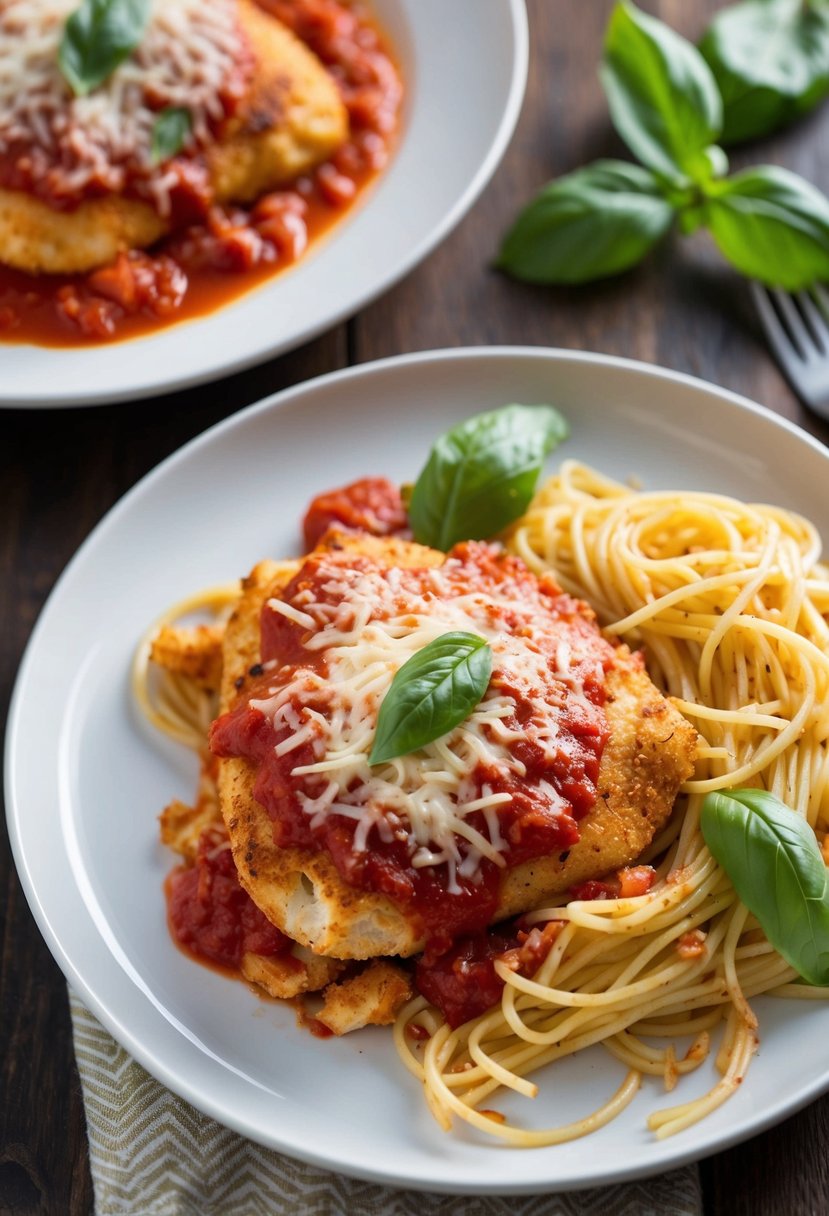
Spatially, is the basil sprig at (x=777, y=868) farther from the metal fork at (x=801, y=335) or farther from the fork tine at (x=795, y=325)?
the fork tine at (x=795, y=325)

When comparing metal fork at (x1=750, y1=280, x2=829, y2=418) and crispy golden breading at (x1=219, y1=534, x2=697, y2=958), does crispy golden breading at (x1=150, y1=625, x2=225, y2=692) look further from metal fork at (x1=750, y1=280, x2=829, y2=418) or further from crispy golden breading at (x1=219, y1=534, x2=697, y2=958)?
metal fork at (x1=750, y1=280, x2=829, y2=418)

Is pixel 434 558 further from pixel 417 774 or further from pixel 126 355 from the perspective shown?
pixel 126 355

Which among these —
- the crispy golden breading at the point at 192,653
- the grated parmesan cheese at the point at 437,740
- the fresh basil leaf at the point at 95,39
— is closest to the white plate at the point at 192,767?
the crispy golden breading at the point at 192,653

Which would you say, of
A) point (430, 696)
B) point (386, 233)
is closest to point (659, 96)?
point (386, 233)

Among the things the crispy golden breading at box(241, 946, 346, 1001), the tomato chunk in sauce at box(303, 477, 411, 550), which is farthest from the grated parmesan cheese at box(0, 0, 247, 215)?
the crispy golden breading at box(241, 946, 346, 1001)

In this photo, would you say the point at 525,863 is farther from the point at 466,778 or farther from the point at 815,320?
the point at 815,320

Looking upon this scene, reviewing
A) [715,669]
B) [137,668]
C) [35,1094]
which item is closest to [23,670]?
[137,668]
